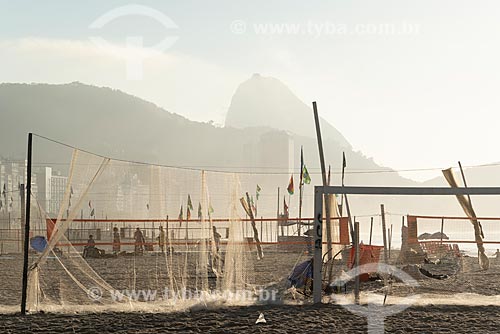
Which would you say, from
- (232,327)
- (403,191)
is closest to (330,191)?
(403,191)

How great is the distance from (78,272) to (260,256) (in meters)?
14.7

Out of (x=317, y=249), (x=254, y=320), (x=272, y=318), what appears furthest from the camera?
(x=317, y=249)

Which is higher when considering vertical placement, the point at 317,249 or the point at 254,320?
the point at 317,249

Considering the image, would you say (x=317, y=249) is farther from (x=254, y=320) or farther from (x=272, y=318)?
(x=254, y=320)

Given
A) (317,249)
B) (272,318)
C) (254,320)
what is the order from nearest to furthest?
1. (254,320)
2. (272,318)
3. (317,249)

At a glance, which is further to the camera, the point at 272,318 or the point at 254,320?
the point at 272,318

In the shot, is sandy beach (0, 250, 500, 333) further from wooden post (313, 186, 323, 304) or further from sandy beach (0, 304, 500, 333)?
wooden post (313, 186, 323, 304)

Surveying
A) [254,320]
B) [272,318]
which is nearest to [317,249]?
[272,318]

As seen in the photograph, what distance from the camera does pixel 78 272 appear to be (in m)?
13.1

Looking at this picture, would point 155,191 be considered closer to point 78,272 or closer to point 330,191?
point 78,272

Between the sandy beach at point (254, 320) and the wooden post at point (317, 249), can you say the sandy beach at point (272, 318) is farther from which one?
the wooden post at point (317, 249)

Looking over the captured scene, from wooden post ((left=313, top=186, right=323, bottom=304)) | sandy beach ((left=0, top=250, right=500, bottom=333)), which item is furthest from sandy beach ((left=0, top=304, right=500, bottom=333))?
wooden post ((left=313, top=186, right=323, bottom=304))

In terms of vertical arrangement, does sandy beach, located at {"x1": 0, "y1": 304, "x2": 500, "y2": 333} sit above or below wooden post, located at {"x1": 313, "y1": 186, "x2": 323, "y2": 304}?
below

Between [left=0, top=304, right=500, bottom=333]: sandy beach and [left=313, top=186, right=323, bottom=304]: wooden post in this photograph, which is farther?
[left=313, top=186, right=323, bottom=304]: wooden post
